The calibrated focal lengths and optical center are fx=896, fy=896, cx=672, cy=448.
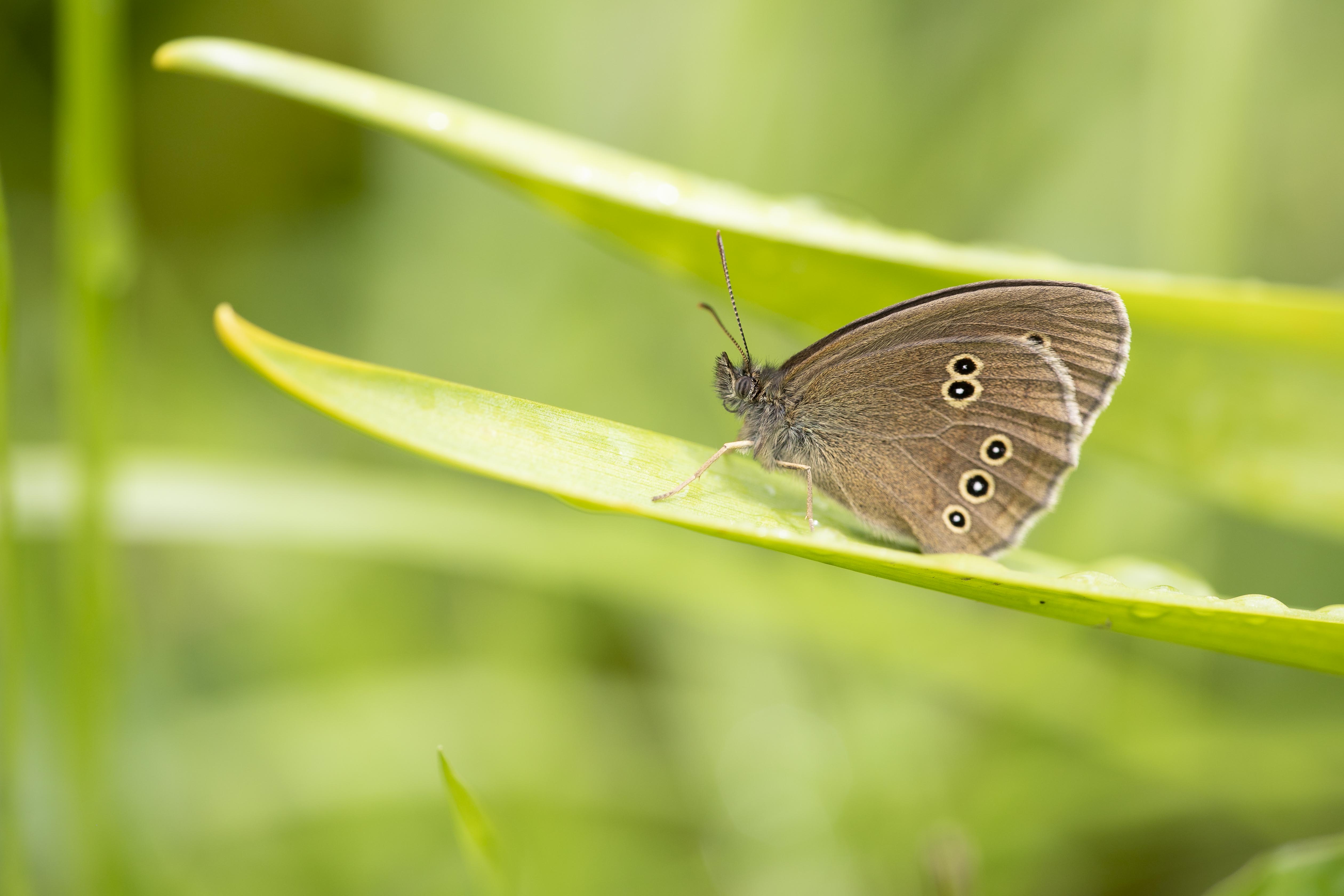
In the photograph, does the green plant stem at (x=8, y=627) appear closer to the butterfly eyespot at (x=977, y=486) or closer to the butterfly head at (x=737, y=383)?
the butterfly head at (x=737, y=383)

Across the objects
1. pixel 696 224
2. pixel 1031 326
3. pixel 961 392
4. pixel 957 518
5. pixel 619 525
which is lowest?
pixel 619 525

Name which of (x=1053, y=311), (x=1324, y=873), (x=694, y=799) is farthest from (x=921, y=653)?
(x=1324, y=873)

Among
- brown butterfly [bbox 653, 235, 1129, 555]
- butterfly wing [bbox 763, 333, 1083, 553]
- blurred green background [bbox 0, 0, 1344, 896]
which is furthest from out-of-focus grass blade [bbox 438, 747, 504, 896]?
butterfly wing [bbox 763, 333, 1083, 553]

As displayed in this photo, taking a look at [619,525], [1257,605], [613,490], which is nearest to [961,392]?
[1257,605]

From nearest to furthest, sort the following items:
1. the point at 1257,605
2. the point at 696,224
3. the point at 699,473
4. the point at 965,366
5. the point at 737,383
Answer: the point at 1257,605 < the point at 699,473 < the point at 696,224 < the point at 965,366 < the point at 737,383

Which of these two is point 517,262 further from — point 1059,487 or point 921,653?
point 1059,487

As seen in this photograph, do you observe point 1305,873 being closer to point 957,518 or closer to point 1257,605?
point 1257,605
